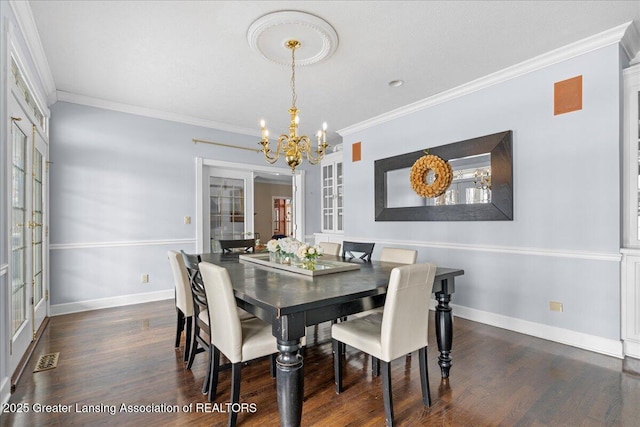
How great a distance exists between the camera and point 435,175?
12.5ft

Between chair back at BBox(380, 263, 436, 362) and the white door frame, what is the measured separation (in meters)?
3.80

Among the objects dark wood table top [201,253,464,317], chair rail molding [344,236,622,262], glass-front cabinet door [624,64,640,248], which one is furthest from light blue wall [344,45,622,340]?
dark wood table top [201,253,464,317]

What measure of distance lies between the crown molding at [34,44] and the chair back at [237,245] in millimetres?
2429

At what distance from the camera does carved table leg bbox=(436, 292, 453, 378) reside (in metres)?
2.21

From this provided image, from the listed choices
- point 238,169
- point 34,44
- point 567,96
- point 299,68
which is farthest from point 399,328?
point 238,169

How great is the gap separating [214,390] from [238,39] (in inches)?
107

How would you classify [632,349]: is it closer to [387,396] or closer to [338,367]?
[387,396]

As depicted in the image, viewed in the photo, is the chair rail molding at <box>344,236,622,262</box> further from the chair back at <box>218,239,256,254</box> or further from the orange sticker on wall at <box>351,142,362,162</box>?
the chair back at <box>218,239,256,254</box>

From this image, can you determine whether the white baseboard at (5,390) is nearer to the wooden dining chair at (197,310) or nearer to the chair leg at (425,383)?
the wooden dining chair at (197,310)

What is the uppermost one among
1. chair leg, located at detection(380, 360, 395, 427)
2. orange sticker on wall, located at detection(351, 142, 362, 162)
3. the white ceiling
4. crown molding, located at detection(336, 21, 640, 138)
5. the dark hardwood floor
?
the white ceiling

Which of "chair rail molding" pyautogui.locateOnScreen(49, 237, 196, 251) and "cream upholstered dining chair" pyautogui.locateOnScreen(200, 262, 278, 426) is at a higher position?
"chair rail molding" pyautogui.locateOnScreen(49, 237, 196, 251)

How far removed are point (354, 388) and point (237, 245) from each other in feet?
7.45

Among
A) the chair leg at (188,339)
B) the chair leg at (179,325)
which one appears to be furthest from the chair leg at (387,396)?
the chair leg at (179,325)

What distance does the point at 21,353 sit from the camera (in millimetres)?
Result: 2502
